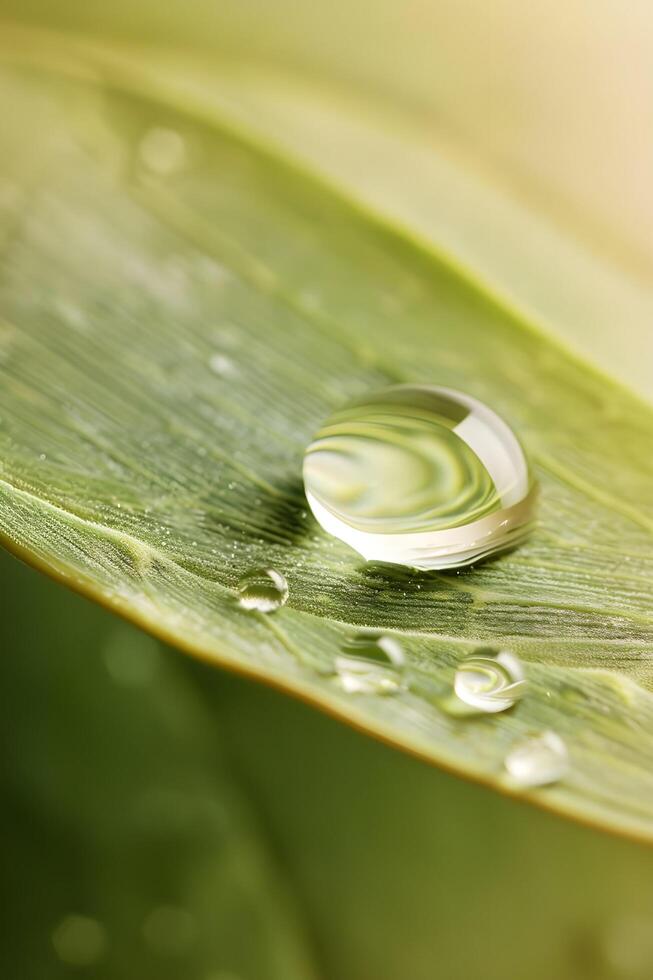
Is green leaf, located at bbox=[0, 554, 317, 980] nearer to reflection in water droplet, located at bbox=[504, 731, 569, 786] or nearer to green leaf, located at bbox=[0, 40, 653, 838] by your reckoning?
green leaf, located at bbox=[0, 40, 653, 838]

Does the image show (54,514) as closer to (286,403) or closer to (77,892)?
(286,403)

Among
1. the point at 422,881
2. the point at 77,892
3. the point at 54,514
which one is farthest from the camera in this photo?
the point at 422,881

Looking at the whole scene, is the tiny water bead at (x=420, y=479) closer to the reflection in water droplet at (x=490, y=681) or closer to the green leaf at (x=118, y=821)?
the reflection in water droplet at (x=490, y=681)

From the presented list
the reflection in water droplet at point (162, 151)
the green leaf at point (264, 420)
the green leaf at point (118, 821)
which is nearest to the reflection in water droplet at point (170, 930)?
the green leaf at point (118, 821)

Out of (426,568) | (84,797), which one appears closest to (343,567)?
(426,568)

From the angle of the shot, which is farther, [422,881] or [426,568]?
[422,881]

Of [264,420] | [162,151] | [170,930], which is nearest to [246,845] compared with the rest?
[170,930]
